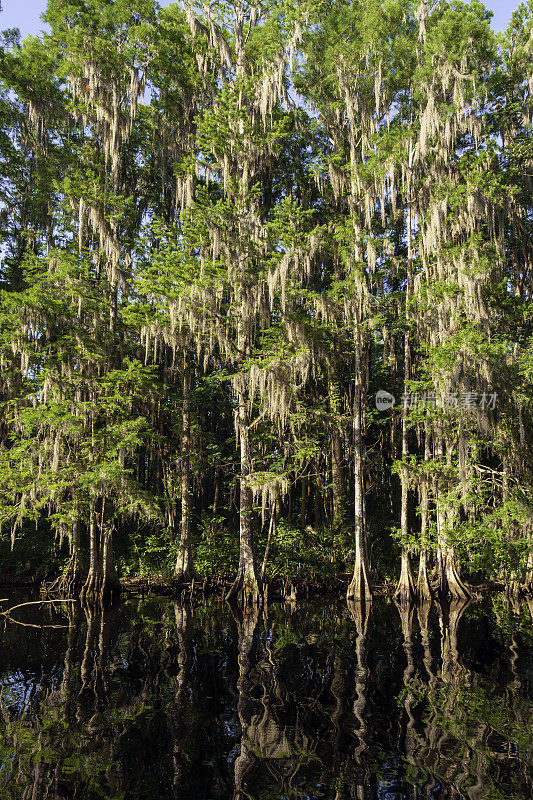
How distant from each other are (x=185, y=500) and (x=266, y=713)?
11.2m

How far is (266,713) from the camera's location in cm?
Answer: 584

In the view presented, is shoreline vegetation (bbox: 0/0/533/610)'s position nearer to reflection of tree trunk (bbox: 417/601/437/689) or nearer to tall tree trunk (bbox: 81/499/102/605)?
tall tree trunk (bbox: 81/499/102/605)

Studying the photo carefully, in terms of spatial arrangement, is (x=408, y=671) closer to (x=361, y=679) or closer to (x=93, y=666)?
(x=361, y=679)

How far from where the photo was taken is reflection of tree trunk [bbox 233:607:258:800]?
4344 millimetres

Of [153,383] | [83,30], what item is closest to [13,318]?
[153,383]

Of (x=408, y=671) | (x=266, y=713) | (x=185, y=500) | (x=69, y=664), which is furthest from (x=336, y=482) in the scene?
(x=266, y=713)

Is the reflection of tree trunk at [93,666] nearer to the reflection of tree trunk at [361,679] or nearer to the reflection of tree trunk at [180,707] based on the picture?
the reflection of tree trunk at [180,707]

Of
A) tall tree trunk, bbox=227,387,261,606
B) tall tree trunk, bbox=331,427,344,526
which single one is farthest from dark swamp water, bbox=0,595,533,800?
tall tree trunk, bbox=331,427,344,526

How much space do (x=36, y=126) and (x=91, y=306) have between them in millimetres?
7325

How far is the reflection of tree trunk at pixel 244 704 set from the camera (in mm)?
4344

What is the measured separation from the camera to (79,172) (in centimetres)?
1574

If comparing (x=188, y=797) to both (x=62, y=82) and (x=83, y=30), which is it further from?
(x=62, y=82)

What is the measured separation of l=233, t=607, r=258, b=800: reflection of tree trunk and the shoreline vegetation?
3637 millimetres

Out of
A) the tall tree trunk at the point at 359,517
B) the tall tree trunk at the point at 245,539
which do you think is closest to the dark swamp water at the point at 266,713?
the tall tree trunk at the point at 245,539
